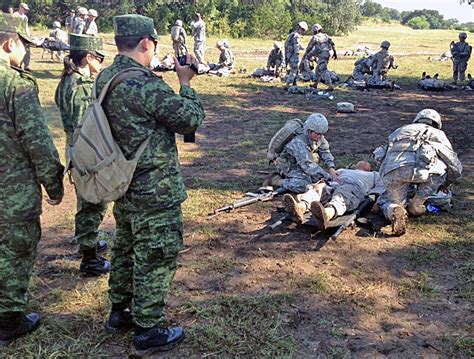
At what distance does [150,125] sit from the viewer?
2764 millimetres

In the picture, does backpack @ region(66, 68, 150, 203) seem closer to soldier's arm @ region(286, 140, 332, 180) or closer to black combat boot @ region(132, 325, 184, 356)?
black combat boot @ region(132, 325, 184, 356)

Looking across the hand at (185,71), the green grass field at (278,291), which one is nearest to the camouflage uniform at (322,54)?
the green grass field at (278,291)

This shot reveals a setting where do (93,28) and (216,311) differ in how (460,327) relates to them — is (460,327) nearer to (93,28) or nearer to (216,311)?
(216,311)

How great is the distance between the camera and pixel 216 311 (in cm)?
370

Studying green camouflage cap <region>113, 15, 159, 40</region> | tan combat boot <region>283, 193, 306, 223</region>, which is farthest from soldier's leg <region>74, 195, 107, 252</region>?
tan combat boot <region>283, 193, 306, 223</region>

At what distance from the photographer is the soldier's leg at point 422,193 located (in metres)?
5.46

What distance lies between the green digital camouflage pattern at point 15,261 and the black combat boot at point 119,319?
580 millimetres

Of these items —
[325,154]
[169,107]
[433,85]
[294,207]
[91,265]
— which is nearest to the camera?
[169,107]

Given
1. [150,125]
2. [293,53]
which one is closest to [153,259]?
[150,125]

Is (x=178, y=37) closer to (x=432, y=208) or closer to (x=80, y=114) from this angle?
(x=432, y=208)

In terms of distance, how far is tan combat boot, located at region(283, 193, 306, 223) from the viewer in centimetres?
499

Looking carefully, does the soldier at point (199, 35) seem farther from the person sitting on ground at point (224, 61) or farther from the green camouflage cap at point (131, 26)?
the green camouflage cap at point (131, 26)

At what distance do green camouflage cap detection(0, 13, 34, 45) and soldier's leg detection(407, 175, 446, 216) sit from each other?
434 cm

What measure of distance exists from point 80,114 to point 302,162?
8.97 feet
